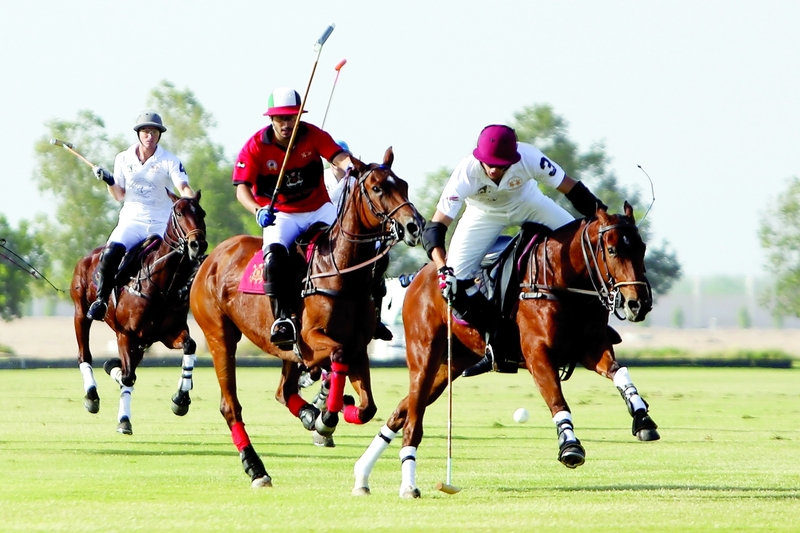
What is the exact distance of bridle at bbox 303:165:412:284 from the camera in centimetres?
920

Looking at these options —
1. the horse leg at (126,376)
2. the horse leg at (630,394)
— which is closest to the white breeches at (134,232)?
the horse leg at (126,376)

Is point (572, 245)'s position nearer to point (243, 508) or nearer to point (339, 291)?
point (339, 291)

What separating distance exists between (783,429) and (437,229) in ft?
25.8

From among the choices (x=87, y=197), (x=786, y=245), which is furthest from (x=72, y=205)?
(x=786, y=245)

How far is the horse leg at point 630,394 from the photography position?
8.51 metres

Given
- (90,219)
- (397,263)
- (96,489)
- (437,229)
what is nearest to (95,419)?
(96,489)

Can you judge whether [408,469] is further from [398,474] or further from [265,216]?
[265,216]

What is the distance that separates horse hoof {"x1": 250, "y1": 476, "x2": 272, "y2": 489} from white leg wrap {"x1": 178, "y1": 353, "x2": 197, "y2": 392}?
4.31 metres

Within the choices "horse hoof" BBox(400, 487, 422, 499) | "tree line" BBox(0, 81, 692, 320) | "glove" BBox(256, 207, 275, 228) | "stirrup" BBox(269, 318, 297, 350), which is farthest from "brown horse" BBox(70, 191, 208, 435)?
"tree line" BBox(0, 81, 692, 320)

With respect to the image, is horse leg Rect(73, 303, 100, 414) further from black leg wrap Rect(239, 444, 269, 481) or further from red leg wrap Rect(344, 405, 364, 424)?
red leg wrap Rect(344, 405, 364, 424)

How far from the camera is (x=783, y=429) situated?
51.5 ft

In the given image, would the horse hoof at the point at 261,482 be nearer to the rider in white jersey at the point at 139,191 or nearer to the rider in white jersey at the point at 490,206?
the rider in white jersey at the point at 490,206

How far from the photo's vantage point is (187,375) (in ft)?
46.1

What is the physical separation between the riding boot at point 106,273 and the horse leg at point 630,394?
7.06 meters
